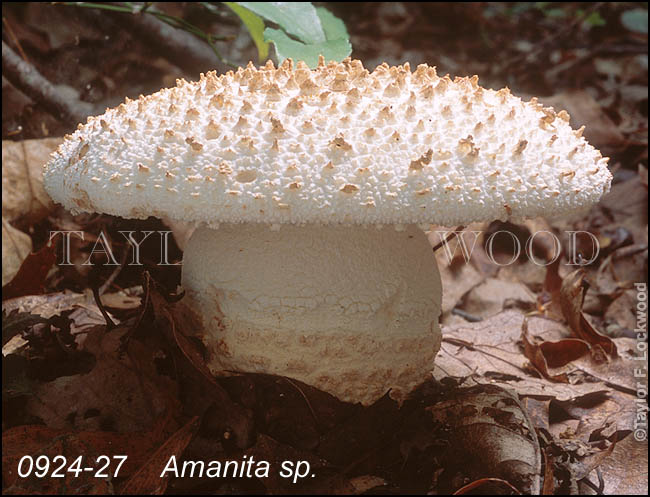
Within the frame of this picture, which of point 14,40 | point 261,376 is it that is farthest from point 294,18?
point 14,40

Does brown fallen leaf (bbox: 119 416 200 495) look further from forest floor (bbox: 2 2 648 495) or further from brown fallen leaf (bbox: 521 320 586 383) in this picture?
brown fallen leaf (bbox: 521 320 586 383)

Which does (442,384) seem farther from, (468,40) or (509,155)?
(468,40)

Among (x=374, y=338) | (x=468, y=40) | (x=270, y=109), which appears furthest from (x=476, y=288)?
(x=468, y=40)

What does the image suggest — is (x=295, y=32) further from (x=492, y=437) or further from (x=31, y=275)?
(x=492, y=437)

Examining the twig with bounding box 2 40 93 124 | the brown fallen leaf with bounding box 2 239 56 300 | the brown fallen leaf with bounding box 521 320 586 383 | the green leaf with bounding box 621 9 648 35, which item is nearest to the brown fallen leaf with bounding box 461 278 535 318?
the brown fallen leaf with bounding box 521 320 586 383

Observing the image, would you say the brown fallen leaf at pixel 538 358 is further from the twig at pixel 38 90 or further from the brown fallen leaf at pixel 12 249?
the twig at pixel 38 90
